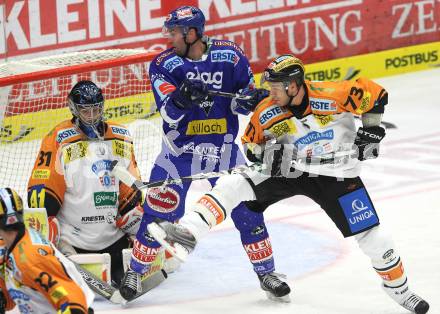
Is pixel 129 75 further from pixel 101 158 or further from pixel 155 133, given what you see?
pixel 101 158

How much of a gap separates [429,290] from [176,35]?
1952mm

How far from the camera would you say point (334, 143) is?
247 inches

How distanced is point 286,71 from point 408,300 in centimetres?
131

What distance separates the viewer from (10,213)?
15.3ft

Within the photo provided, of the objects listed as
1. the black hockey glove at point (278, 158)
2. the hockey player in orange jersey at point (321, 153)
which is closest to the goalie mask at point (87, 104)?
the hockey player in orange jersey at point (321, 153)

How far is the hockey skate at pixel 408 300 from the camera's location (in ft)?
20.4

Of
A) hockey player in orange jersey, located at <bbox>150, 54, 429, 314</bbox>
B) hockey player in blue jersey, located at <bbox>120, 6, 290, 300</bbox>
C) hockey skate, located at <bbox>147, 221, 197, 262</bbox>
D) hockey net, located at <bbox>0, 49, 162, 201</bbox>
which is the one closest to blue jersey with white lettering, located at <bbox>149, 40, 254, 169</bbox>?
hockey player in blue jersey, located at <bbox>120, 6, 290, 300</bbox>

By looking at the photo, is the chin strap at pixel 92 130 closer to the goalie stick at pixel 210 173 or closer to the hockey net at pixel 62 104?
the goalie stick at pixel 210 173

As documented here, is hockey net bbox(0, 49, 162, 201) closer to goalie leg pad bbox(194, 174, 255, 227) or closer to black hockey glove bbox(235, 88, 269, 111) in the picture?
black hockey glove bbox(235, 88, 269, 111)

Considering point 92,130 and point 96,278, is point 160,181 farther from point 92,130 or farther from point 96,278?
point 96,278

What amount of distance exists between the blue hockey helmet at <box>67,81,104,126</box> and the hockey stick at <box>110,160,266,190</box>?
315mm

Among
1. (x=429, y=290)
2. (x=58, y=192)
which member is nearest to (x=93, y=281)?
(x=58, y=192)

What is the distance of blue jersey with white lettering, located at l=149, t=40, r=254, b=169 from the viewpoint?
22.2 feet

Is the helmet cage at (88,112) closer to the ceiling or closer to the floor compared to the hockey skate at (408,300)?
closer to the ceiling
